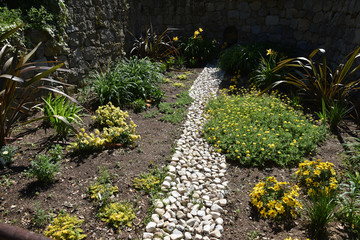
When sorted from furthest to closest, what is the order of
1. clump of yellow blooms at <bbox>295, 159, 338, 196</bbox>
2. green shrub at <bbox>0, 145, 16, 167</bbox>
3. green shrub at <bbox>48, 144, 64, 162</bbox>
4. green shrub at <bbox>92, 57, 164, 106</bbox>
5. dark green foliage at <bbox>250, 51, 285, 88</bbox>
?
dark green foliage at <bbox>250, 51, 285, 88</bbox>
green shrub at <bbox>92, 57, 164, 106</bbox>
green shrub at <bbox>48, 144, 64, 162</bbox>
green shrub at <bbox>0, 145, 16, 167</bbox>
clump of yellow blooms at <bbox>295, 159, 338, 196</bbox>

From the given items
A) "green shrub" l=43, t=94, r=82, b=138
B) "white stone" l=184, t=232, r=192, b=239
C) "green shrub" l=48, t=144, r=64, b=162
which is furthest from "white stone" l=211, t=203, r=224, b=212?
"green shrub" l=43, t=94, r=82, b=138

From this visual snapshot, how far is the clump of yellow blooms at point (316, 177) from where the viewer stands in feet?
9.32

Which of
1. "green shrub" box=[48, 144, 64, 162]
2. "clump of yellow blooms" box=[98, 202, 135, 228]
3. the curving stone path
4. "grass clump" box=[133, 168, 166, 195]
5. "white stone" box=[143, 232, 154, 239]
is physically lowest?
the curving stone path

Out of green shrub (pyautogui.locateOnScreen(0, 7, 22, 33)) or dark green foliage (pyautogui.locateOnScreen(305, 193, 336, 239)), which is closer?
dark green foliage (pyautogui.locateOnScreen(305, 193, 336, 239))

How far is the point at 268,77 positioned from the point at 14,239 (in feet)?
19.8

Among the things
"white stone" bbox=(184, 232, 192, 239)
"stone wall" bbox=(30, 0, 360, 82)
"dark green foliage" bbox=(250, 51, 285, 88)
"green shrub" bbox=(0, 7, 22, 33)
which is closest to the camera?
"white stone" bbox=(184, 232, 192, 239)

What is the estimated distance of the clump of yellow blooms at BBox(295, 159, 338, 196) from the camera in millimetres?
2840

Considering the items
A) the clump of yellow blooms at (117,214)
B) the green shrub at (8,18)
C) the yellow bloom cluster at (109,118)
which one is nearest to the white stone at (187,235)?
the clump of yellow blooms at (117,214)

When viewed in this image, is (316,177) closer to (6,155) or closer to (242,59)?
(6,155)

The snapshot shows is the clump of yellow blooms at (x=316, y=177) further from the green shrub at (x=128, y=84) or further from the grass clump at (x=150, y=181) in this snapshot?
the green shrub at (x=128, y=84)

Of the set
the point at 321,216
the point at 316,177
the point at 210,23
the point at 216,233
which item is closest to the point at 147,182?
the point at 216,233

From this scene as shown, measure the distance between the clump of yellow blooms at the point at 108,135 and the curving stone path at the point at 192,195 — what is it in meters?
0.76

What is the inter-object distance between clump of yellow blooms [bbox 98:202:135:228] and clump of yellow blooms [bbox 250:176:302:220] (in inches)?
51.2

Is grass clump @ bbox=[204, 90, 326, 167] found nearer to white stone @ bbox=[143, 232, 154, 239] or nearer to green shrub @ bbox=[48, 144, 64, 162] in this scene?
white stone @ bbox=[143, 232, 154, 239]
